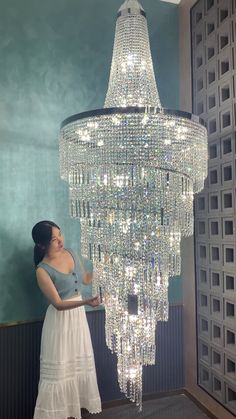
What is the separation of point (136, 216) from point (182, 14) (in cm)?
207

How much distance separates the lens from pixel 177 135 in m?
1.45

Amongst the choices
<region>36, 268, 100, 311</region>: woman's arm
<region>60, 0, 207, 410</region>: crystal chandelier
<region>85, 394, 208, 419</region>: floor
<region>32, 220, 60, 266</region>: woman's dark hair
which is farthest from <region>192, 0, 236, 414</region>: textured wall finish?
<region>32, 220, 60, 266</region>: woman's dark hair

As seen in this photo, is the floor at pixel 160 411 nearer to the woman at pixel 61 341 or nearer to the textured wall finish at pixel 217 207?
the textured wall finish at pixel 217 207

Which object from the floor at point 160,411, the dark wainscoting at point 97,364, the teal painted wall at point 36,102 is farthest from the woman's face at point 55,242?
the floor at point 160,411

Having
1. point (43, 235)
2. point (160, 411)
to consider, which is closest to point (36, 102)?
point (43, 235)

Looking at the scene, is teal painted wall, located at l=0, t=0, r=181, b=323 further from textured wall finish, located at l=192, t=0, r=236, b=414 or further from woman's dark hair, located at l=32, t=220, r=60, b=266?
textured wall finish, located at l=192, t=0, r=236, b=414

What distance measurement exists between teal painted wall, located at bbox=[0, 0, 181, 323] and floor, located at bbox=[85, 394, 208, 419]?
87cm

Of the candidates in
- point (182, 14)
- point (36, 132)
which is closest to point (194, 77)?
point (182, 14)

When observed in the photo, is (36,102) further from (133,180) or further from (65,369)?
(65,369)

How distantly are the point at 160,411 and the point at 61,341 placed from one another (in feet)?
3.21

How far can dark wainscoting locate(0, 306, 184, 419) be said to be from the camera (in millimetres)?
2338

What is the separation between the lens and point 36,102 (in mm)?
2498

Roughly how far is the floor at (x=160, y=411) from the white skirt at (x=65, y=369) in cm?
33

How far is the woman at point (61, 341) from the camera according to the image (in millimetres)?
2064
